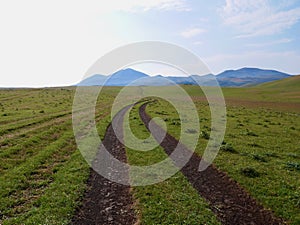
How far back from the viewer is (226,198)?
45.4 feet

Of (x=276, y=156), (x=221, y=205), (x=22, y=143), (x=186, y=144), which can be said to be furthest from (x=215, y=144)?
(x=22, y=143)

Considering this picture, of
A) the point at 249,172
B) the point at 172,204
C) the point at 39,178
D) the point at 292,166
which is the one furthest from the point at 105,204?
the point at 292,166

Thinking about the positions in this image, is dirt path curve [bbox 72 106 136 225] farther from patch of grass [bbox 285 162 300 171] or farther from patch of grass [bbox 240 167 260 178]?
patch of grass [bbox 285 162 300 171]

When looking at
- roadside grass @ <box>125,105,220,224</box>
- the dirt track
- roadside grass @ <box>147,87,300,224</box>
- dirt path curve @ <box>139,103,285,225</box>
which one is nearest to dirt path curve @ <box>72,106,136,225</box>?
the dirt track

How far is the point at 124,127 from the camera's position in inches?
1385

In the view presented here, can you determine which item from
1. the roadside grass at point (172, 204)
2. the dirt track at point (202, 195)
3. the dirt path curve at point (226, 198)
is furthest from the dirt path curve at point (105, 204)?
the dirt path curve at point (226, 198)

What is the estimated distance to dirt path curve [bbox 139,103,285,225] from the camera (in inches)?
462

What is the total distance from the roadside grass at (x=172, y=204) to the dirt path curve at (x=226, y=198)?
0.56m

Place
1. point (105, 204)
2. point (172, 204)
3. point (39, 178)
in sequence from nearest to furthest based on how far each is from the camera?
point (172, 204)
point (105, 204)
point (39, 178)

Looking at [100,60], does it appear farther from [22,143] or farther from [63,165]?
[22,143]

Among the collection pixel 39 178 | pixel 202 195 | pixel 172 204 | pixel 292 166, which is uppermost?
pixel 39 178

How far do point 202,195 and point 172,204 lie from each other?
7.07 feet

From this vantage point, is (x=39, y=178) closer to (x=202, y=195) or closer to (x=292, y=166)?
(x=202, y=195)

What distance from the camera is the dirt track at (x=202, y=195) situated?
11.7 metres
